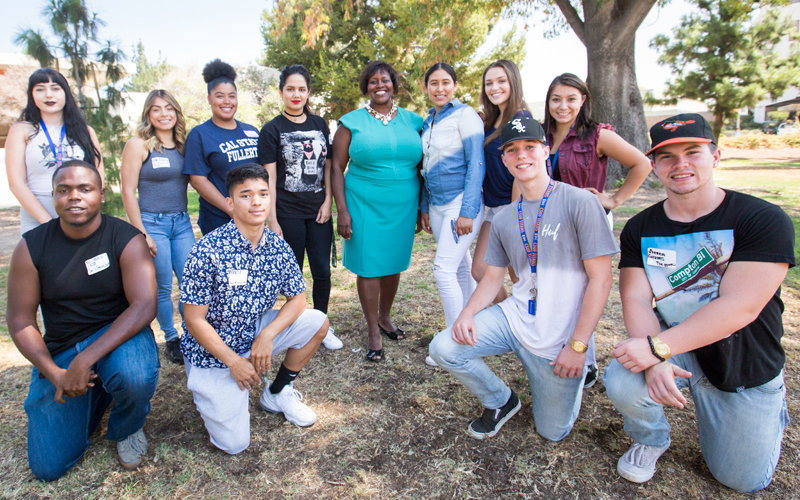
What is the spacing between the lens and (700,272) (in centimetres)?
213

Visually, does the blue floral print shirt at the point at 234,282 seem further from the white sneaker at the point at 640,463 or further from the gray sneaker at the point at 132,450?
the white sneaker at the point at 640,463

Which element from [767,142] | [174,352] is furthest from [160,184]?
[767,142]

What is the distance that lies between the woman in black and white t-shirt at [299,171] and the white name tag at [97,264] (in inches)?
42.1

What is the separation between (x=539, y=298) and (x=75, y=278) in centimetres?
235

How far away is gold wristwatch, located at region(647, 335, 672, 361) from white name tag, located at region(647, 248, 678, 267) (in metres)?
0.36

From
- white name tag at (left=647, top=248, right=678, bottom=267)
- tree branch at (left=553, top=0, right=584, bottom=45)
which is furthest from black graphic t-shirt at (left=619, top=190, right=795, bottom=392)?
tree branch at (left=553, top=0, right=584, bottom=45)

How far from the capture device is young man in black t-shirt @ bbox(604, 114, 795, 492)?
198 centimetres

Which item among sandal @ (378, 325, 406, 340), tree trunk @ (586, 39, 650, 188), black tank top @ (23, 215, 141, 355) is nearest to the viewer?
black tank top @ (23, 215, 141, 355)

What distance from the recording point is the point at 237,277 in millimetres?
2529

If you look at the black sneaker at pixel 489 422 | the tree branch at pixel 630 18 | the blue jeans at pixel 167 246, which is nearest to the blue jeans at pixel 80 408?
the blue jeans at pixel 167 246

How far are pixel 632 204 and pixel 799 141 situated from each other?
58.6 feet

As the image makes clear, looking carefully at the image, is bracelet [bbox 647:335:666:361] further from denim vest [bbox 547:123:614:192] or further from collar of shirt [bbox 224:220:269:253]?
collar of shirt [bbox 224:220:269:253]

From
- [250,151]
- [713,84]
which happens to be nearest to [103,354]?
[250,151]

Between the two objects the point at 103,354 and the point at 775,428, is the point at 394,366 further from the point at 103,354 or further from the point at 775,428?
the point at 775,428
